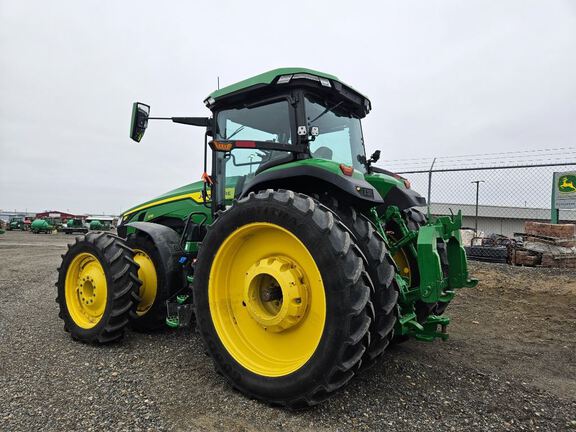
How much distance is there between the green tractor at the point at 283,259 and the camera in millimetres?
2459

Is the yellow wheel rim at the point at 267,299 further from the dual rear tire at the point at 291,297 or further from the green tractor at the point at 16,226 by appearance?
the green tractor at the point at 16,226

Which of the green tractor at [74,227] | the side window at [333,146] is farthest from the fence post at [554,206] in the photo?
the green tractor at [74,227]

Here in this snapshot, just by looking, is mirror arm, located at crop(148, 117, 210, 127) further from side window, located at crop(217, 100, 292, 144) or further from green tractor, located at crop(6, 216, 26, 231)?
green tractor, located at crop(6, 216, 26, 231)

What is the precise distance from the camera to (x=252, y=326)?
9.73 ft

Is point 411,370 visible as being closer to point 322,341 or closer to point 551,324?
point 322,341

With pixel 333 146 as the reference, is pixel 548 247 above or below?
below

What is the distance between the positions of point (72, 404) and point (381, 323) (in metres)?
2.03

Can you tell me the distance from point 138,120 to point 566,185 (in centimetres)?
801

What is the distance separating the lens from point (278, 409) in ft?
8.27

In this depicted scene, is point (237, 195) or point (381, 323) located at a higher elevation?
point (237, 195)

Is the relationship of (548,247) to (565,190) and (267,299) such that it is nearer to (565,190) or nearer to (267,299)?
(565,190)

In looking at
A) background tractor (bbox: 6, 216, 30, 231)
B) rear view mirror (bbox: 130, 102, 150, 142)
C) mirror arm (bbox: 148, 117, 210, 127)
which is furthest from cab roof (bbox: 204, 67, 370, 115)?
background tractor (bbox: 6, 216, 30, 231)

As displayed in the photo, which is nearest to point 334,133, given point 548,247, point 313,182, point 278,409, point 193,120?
point 313,182

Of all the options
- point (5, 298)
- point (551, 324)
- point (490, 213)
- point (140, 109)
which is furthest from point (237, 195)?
point (490, 213)
